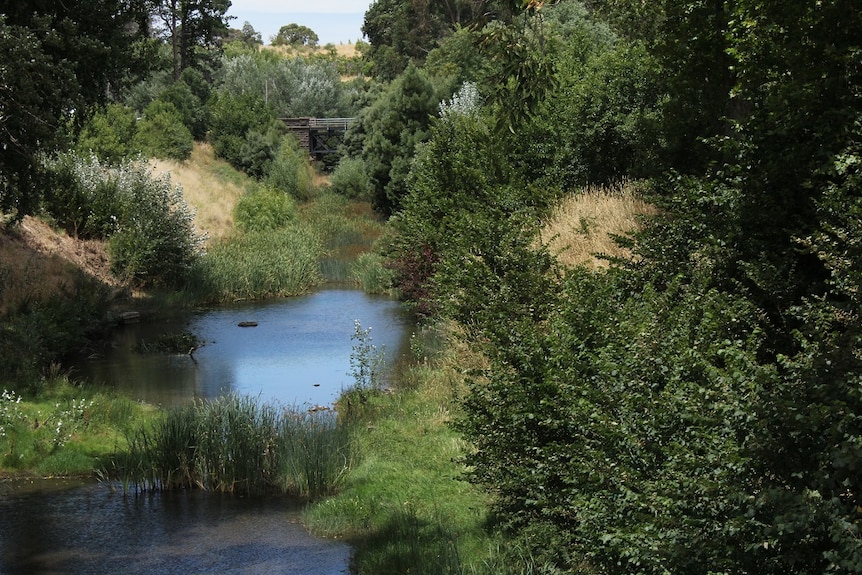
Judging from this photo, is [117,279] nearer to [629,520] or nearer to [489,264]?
[489,264]

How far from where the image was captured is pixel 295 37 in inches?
4540

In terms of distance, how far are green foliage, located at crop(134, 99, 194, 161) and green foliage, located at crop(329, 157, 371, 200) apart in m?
6.89

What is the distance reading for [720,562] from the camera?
5883 mm

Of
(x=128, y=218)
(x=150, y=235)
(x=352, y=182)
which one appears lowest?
(x=150, y=235)

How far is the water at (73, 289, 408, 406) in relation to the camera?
18531 mm

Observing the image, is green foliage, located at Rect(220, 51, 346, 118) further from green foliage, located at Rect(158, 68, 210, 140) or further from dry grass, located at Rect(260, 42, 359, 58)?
dry grass, located at Rect(260, 42, 359, 58)

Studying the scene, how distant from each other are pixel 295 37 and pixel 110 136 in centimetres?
8112

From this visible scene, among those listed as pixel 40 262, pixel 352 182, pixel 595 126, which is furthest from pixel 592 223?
pixel 352 182

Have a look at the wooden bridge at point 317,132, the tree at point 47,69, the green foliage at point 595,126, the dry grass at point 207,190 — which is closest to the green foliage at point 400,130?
the dry grass at point 207,190

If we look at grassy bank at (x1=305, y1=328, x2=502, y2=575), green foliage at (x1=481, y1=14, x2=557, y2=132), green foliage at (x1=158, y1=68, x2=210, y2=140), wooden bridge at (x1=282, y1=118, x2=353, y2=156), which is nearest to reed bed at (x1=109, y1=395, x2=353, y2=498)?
grassy bank at (x1=305, y1=328, x2=502, y2=575)

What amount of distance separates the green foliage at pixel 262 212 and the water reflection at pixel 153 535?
2539 cm

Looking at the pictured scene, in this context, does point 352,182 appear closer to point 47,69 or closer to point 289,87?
point 289,87

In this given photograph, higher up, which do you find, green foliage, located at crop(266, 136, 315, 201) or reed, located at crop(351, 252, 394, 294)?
green foliage, located at crop(266, 136, 315, 201)

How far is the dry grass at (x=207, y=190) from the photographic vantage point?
37375 millimetres
